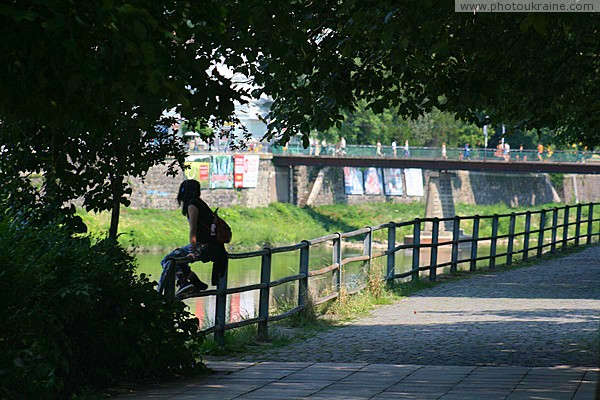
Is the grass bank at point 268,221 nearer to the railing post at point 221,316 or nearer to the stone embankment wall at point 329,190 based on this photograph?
the stone embankment wall at point 329,190

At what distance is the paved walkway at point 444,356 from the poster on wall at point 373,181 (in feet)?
232

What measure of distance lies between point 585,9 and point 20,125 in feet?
15.4

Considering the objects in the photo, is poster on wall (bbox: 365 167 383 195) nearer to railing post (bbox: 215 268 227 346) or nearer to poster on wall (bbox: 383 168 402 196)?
poster on wall (bbox: 383 168 402 196)

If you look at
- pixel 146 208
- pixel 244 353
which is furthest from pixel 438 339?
pixel 146 208

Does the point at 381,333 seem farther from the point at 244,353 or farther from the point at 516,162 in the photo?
the point at 516,162

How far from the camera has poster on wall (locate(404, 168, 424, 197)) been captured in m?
90.9

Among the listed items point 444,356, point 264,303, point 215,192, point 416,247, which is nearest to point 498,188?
point 215,192

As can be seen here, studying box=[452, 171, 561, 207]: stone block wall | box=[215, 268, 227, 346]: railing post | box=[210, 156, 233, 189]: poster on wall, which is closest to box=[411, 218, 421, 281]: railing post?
box=[215, 268, 227, 346]: railing post

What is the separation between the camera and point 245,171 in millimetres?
75625

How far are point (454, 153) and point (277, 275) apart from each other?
35.7m

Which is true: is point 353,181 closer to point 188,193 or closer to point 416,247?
point 416,247

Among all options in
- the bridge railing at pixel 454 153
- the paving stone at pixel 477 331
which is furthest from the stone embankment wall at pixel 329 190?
the paving stone at pixel 477 331

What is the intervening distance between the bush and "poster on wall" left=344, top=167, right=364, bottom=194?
7731cm

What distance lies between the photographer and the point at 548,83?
39.2 ft
